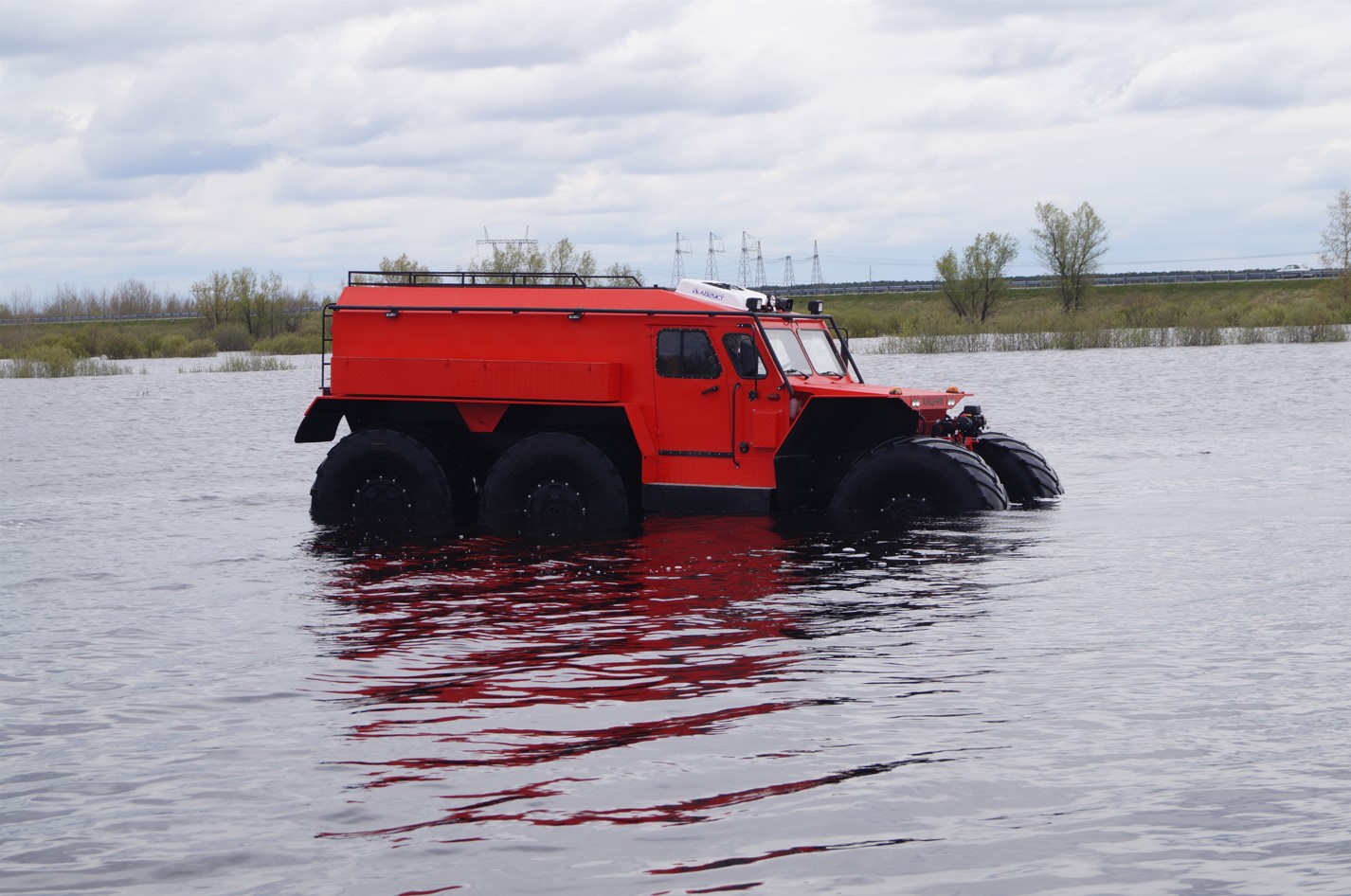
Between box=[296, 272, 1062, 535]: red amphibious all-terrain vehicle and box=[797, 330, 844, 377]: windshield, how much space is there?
26mm

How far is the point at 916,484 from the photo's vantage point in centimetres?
1440

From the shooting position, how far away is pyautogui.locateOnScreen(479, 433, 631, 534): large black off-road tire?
1499 centimetres

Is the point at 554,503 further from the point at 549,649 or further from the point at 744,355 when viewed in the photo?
the point at 549,649

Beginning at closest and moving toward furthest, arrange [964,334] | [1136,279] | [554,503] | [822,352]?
[554,503]
[822,352]
[964,334]
[1136,279]

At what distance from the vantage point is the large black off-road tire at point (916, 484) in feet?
46.8

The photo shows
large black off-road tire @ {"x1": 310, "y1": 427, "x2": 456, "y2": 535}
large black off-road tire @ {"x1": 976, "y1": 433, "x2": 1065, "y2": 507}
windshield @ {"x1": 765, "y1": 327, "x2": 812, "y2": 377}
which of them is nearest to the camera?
windshield @ {"x1": 765, "y1": 327, "x2": 812, "y2": 377}

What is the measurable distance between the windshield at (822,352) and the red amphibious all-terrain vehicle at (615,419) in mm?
26

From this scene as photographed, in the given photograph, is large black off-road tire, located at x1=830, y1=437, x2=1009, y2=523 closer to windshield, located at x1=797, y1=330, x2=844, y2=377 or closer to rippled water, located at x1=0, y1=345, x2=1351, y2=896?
rippled water, located at x1=0, y1=345, x2=1351, y2=896

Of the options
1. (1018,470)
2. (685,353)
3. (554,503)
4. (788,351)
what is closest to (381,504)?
(554,503)

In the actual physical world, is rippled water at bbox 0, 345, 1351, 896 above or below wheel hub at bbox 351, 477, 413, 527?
below

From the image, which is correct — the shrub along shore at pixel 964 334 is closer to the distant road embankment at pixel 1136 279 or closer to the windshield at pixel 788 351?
the distant road embankment at pixel 1136 279

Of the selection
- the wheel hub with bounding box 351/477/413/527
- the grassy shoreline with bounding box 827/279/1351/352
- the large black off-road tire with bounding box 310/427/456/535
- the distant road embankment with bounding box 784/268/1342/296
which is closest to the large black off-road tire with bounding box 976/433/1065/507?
the large black off-road tire with bounding box 310/427/456/535

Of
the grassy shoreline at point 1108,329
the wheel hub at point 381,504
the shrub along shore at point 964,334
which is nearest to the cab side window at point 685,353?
the wheel hub at point 381,504

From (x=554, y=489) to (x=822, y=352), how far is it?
3.23m
